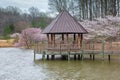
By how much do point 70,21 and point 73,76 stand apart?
11370mm

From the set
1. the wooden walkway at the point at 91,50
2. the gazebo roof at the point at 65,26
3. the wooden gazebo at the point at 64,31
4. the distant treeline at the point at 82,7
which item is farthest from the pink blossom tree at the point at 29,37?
the wooden walkway at the point at 91,50

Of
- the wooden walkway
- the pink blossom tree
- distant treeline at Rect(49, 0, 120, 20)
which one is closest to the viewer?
the wooden walkway

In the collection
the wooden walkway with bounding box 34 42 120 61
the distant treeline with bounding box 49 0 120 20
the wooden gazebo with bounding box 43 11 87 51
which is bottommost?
the wooden walkway with bounding box 34 42 120 61

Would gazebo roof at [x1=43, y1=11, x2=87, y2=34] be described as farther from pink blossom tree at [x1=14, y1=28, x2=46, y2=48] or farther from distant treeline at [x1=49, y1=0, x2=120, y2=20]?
pink blossom tree at [x1=14, y1=28, x2=46, y2=48]

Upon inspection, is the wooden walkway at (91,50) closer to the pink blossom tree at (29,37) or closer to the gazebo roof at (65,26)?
the gazebo roof at (65,26)

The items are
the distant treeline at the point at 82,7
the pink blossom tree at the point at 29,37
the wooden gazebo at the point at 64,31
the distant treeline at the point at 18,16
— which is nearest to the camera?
the wooden gazebo at the point at 64,31

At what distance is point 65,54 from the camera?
83.1 ft

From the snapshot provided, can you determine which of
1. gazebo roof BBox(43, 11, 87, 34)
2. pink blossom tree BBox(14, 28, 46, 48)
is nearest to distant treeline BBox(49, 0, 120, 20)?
pink blossom tree BBox(14, 28, 46, 48)

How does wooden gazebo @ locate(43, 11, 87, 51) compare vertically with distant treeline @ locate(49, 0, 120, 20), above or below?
below

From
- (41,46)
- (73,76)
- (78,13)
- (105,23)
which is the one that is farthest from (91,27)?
(73,76)

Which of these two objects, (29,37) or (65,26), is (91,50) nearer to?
(65,26)

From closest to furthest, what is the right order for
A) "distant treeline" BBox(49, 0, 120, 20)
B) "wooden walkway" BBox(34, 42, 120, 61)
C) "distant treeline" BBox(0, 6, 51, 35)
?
"wooden walkway" BBox(34, 42, 120, 61) → "distant treeline" BBox(49, 0, 120, 20) → "distant treeline" BBox(0, 6, 51, 35)

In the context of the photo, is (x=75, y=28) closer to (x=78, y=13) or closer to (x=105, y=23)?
(x=105, y=23)

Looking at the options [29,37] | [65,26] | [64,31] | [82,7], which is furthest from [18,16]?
[64,31]
